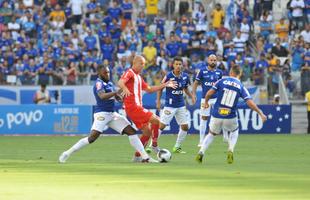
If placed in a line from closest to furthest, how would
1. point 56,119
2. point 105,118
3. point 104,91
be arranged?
1. point 104,91
2. point 105,118
3. point 56,119

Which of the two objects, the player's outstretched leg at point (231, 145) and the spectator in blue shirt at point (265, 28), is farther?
the spectator in blue shirt at point (265, 28)

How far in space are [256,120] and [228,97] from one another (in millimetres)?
17014

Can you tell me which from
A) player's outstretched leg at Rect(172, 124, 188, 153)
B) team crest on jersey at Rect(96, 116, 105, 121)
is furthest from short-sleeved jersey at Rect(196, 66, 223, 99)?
team crest on jersey at Rect(96, 116, 105, 121)

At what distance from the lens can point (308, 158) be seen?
2170cm

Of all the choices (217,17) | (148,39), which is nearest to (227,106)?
(148,39)

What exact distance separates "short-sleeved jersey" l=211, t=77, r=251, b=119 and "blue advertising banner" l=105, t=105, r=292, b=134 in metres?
16.3

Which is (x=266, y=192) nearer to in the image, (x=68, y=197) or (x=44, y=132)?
(x=68, y=197)

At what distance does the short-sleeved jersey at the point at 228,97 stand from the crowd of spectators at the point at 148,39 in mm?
18030

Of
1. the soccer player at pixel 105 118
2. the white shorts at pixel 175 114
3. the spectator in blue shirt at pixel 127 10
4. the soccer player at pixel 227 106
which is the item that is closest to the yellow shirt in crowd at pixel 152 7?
the spectator in blue shirt at pixel 127 10

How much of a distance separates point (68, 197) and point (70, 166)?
19.8 ft

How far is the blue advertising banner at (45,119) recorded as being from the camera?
35875mm

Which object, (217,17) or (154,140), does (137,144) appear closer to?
(154,140)

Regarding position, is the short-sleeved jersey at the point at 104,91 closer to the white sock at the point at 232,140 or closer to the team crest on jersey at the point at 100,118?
the team crest on jersey at the point at 100,118

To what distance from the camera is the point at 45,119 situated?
118 ft
